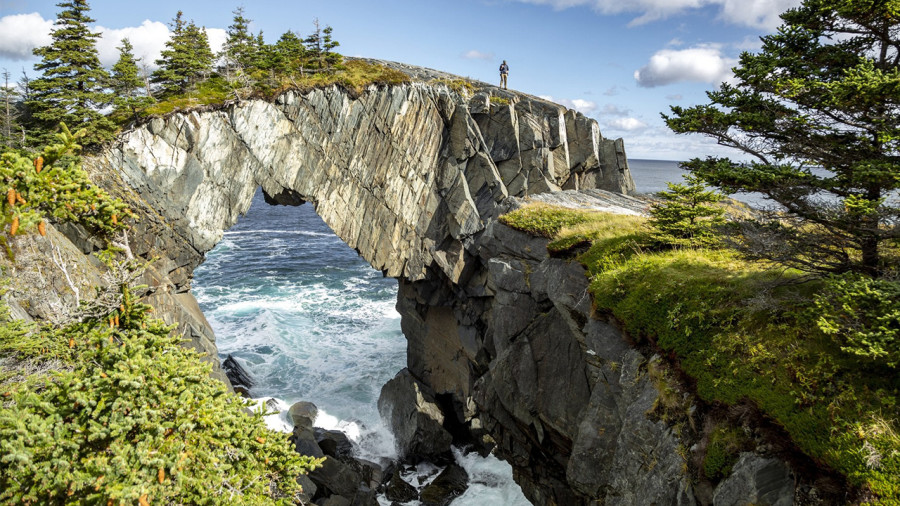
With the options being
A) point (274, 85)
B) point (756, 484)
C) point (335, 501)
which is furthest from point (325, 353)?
point (756, 484)

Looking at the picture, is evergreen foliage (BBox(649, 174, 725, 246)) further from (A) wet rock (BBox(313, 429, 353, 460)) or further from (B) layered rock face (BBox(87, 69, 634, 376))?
(A) wet rock (BBox(313, 429, 353, 460))

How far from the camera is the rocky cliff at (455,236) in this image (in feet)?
47.0

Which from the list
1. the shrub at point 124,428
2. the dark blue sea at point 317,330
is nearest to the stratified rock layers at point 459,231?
the dark blue sea at point 317,330

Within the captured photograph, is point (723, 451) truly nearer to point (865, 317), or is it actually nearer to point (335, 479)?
point (865, 317)

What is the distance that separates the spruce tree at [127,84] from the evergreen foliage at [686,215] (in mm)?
27672

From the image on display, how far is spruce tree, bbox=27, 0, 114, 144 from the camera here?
82.1ft

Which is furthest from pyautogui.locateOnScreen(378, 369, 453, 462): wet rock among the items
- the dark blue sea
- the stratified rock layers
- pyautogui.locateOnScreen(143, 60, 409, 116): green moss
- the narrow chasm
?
pyautogui.locateOnScreen(143, 60, 409, 116): green moss

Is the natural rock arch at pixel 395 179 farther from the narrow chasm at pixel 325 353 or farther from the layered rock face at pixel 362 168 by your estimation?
the narrow chasm at pixel 325 353

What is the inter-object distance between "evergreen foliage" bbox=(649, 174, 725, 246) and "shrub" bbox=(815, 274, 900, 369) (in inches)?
243

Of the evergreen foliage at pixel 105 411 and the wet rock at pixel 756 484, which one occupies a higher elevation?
the evergreen foliage at pixel 105 411

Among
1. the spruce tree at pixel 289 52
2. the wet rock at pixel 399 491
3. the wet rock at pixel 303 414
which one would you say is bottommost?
the wet rock at pixel 399 491

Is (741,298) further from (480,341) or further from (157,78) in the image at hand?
(157,78)

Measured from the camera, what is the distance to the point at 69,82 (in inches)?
1021

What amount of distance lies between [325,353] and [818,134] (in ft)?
123
